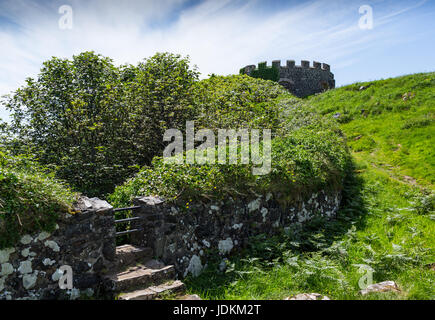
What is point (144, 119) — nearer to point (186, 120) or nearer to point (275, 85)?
point (186, 120)

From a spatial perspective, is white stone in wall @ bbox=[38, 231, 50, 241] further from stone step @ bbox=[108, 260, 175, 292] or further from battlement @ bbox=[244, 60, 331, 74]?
battlement @ bbox=[244, 60, 331, 74]

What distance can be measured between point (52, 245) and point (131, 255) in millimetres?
1498

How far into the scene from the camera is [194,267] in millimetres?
6426

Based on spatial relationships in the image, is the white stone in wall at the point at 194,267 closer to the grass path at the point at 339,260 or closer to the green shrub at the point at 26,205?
the grass path at the point at 339,260

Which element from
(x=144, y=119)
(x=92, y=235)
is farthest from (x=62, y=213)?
(x=144, y=119)

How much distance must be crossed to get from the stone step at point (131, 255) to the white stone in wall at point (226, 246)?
1.64 m

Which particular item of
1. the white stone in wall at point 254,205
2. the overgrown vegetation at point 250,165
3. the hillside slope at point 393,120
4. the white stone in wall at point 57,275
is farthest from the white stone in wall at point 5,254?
the hillside slope at point 393,120

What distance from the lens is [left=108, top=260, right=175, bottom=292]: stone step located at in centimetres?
515

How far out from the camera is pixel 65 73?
10.3 meters

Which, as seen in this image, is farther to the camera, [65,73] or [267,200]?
[65,73]

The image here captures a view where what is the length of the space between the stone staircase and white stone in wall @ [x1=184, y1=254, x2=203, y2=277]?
66 cm

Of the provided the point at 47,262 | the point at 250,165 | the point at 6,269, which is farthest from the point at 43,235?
the point at 250,165
